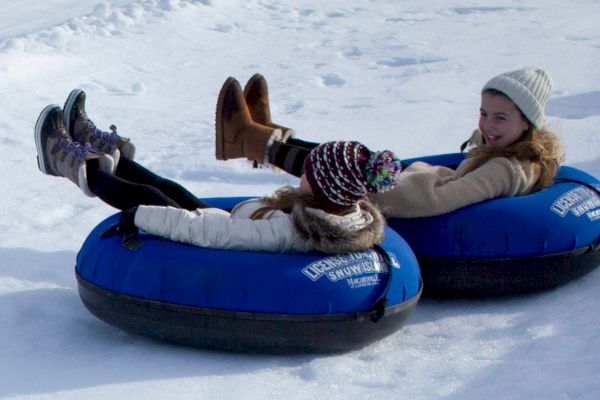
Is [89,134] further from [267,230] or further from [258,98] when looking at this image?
[267,230]

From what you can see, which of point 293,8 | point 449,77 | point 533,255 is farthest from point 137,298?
point 293,8

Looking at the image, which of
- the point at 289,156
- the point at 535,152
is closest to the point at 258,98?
the point at 289,156

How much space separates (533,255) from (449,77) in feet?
16.0

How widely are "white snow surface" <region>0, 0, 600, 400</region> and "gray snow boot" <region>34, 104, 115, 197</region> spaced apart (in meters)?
0.44

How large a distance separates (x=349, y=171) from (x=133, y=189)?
43.0 inches

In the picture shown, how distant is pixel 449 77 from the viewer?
8.78 metres

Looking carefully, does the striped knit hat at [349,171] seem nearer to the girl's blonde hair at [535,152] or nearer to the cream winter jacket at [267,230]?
the cream winter jacket at [267,230]

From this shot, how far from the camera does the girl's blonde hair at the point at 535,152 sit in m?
4.36

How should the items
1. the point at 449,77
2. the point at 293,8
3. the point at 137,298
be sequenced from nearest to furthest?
1. the point at 137,298
2. the point at 449,77
3. the point at 293,8

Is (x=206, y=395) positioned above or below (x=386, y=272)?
below

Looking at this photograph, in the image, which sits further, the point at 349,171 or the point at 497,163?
the point at 497,163

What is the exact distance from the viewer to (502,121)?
4.39 m

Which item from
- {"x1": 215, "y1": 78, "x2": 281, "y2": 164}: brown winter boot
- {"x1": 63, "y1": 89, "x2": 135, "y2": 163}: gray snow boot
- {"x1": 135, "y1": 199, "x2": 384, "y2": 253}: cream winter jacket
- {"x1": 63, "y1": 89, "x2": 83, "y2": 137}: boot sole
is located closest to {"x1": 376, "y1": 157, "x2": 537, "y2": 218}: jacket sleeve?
{"x1": 135, "y1": 199, "x2": 384, "y2": 253}: cream winter jacket

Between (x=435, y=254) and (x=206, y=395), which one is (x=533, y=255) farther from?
(x=206, y=395)
